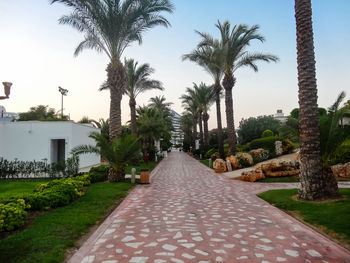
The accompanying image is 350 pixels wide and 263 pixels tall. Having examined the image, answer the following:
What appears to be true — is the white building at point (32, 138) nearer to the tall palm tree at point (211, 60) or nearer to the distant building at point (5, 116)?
the tall palm tree at point (211, 60)

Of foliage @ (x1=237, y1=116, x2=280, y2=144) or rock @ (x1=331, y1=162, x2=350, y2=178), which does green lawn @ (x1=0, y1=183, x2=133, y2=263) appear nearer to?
rock @ (x1=331, y1=162, x2=350, y2=178)

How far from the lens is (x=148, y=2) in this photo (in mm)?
13359

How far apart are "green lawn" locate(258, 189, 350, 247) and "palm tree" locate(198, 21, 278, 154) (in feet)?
39.1

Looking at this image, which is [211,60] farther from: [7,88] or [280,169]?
[7,88]

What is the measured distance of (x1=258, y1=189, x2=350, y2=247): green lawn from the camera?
5074 millimetres

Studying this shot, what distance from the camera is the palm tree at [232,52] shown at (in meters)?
18.5

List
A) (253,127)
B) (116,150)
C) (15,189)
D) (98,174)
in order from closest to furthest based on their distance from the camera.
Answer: (15,189) < (116,150) < (98,174) < (253,127)

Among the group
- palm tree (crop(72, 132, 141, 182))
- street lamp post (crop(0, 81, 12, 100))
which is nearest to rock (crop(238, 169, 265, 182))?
palm tree (crop(72, 132, 141, 182))

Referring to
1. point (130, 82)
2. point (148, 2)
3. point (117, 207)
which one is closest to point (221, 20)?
point (148, 2)

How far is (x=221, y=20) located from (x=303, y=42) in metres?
13.3

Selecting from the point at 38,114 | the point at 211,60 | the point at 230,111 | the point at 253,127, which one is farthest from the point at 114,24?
the point at 38,114

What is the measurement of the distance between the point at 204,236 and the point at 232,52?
16962 millimetres

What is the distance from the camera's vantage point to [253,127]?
39000 millimetres

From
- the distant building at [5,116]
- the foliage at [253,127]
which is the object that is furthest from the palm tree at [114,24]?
the foliage at [253,127]
